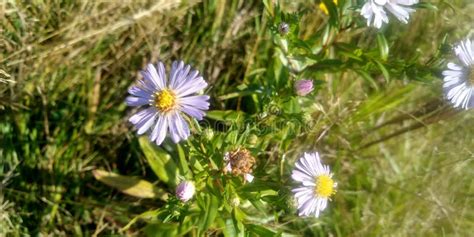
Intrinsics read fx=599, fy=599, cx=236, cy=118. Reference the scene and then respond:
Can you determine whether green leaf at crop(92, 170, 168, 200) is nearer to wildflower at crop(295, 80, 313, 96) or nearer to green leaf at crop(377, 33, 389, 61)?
wildflower at crop(295, 80, 313, 96)

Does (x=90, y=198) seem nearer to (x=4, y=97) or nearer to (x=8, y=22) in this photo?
(x=4, y=97)

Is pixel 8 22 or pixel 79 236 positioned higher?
pixel 8 22

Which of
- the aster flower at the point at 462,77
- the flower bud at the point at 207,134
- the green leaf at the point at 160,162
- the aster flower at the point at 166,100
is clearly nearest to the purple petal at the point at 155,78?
the aster flower at the point at 166,100

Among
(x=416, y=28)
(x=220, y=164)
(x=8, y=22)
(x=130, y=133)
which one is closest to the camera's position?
(x=220, y=164)

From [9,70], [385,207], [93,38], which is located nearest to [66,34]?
[93,38]

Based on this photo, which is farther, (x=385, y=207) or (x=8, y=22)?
(x=385, y=207)

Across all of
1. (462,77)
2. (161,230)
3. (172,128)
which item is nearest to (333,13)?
(462,77)

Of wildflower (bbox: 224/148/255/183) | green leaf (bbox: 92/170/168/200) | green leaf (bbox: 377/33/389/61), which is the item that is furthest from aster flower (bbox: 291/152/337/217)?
green leaf (bbox: 92/170/168/200)
